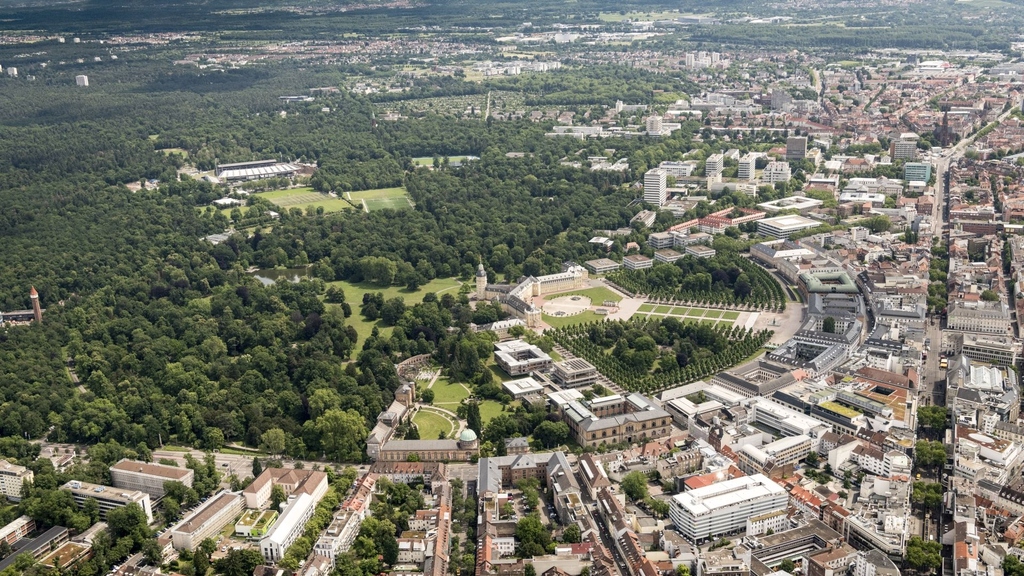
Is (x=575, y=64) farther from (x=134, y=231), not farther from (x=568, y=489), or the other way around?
(x=568, y=489)

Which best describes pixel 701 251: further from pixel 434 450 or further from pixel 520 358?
pixel 434 450

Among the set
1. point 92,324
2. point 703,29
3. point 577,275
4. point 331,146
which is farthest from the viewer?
point 703,29

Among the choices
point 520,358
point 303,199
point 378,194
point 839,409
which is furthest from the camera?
point 378,194

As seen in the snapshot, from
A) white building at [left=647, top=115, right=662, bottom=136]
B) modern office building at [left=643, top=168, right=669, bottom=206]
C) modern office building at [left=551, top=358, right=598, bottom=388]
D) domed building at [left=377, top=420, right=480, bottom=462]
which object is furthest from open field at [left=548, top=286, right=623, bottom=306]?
white building at [left=647, top=115, right=662, bottom=136]

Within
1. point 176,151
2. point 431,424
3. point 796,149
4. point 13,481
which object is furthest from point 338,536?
point 176,151

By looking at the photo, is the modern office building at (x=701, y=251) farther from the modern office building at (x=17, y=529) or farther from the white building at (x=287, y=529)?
the modern office building at (x=17, y=529)

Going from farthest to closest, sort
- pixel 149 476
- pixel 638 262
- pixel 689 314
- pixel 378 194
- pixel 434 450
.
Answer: pixel 378 194 < pixel 638 262 < pixel 689 314 < pixel 434 450 < pixel 149 476

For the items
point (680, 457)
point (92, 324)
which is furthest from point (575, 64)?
point (680, 457)
